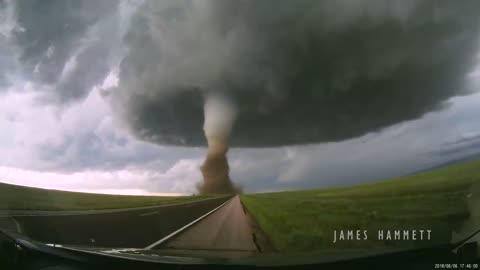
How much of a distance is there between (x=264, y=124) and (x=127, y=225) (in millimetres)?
1107

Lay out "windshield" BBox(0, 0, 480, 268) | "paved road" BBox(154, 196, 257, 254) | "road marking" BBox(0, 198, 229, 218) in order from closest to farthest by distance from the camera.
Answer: "windshield" BBox(0, 0, 480, 268), "paved road" BBox(154, 196, 257, 254), "road marking" BBox(0, 198, 229, 218)

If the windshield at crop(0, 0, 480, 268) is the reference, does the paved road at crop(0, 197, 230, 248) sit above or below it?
below

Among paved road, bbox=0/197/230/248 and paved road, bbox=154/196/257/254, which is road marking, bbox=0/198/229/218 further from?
paved road, bbox=154/196/257/254

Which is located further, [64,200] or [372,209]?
[64,200]

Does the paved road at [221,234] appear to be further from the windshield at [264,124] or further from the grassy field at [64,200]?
the grassy field at [64,200]

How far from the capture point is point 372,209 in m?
3.00

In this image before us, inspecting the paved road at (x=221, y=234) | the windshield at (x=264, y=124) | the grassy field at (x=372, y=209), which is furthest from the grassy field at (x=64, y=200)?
the grassy field at (x=372, y=209)

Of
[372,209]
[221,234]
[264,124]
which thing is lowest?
[221,234]

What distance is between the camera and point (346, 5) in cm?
291

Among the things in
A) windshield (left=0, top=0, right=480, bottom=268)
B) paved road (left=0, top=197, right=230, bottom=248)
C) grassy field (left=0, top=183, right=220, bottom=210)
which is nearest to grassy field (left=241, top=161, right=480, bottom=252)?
windshield (left=0, top=0, right=480, bottom=268)

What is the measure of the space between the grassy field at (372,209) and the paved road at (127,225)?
0.35m

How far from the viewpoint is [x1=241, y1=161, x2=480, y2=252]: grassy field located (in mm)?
2969

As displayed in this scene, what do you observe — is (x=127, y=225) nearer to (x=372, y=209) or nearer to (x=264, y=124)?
(x=264, y=124)

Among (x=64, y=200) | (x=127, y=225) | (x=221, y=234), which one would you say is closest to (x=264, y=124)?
(x=221, y=234)
